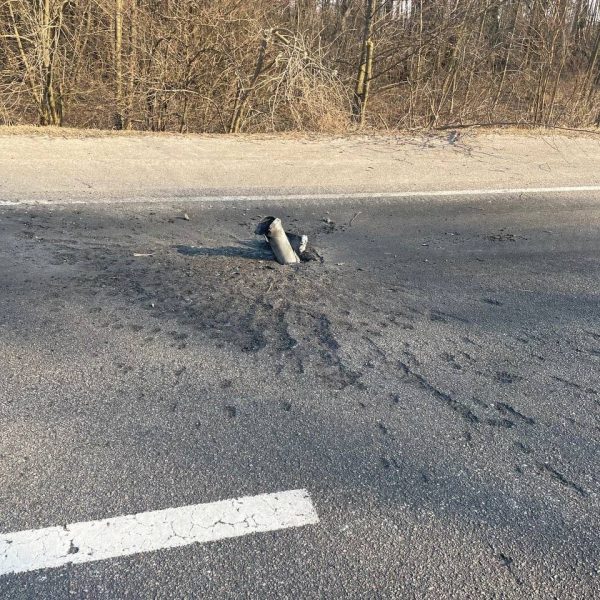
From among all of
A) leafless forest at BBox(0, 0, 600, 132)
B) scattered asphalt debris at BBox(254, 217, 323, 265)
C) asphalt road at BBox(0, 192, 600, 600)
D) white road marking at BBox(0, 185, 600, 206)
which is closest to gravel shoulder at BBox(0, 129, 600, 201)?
white road marking at BBox(0, 185, 600, 206)

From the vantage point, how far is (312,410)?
3090mm

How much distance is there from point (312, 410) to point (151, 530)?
1.06 metres

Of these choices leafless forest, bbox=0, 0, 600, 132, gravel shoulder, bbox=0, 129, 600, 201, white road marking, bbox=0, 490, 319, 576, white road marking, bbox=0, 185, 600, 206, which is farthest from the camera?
leafless forest, bbox=0, 0, 600, 132

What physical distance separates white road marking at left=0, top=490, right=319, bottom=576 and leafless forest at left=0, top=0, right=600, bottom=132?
896cm

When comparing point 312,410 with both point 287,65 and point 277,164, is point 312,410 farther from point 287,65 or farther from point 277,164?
point 287,65

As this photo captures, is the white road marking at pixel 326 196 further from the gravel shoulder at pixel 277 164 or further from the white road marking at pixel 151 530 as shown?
the white road marking at pixel 151 530

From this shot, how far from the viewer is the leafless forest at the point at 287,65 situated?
1031 cm

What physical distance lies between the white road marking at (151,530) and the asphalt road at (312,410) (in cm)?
5

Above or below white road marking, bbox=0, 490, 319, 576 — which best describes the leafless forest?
above

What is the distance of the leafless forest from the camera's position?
10.3 metres

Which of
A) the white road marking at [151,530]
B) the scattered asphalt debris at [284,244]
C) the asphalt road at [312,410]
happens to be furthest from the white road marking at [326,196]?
the white road marking at [151,530]

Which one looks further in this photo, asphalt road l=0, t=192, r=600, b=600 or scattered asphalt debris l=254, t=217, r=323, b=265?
scattered asphalt debris l=254, t=217, r=323, b=265

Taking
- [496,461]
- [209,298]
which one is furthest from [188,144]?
[496,461]

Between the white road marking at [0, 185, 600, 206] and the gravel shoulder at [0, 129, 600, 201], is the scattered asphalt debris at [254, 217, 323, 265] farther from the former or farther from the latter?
the gravel shoulder at [0, 129, 600, 201]
